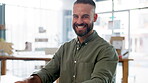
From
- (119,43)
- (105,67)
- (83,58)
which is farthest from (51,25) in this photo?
(105,67)

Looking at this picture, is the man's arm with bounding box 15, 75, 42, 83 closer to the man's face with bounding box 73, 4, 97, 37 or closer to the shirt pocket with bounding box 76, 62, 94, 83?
the shirt pocket with bounding box 76, 62, 94, 83

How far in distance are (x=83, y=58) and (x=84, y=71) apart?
88 mm

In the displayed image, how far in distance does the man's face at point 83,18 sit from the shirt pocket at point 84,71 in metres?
0.21

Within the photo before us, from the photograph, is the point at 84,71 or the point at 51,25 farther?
the point at 51,25

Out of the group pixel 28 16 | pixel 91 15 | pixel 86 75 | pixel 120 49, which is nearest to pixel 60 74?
pixel 86 75

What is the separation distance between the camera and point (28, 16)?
18.9 feet

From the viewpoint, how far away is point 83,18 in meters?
1.33

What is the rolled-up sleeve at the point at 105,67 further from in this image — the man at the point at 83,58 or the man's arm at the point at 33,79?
the man's arm at the point at 33,79

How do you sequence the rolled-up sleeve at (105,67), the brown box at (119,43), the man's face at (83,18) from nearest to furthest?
1. the rolled-up sleeve at (105,67)
2. the man's face at (83,18)
3. the brown box at (119,43)

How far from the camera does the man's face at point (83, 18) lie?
1.32 meters

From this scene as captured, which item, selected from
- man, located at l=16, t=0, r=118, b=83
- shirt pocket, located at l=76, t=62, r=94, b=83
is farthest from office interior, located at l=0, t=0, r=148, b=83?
shirt pocket, located at l=76, t=62, r=94, b=83

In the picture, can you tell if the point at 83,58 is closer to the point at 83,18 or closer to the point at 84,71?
the point at 84,71

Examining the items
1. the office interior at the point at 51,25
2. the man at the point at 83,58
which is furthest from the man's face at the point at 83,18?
the office interior at the point at 51,25

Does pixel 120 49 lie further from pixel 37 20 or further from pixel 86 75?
pixel 37 20
